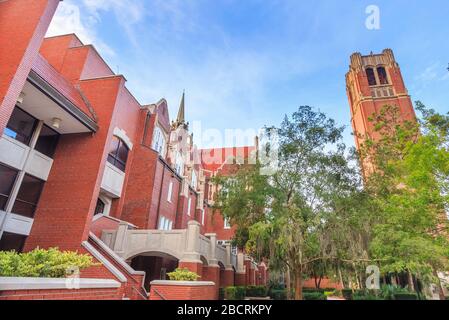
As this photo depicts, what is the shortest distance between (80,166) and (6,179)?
2.85 metres

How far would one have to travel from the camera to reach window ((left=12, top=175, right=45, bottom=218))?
11.7 metres

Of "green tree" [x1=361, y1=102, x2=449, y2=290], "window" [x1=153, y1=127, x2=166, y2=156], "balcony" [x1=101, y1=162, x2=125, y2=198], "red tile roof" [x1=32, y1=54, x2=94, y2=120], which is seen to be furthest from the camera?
"window" [x1=153, y1=127, x2=166, y2=156]

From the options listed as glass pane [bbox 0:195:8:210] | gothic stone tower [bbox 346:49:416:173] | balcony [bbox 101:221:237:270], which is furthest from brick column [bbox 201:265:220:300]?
gothic stone tower [bbox 346:49:416:173]

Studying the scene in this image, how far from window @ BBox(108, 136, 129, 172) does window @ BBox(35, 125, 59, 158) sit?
2.94 metres

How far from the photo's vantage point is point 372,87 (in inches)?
1770

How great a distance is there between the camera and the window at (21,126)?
11484 mm

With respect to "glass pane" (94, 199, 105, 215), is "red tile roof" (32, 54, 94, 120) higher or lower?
higher

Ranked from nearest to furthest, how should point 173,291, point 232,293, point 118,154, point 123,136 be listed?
1. point 173,291
2. point 118,154
3. point 123,136
4. point 232,293

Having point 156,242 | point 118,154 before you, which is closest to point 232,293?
point 156,242

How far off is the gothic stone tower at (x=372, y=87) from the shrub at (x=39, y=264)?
41533 millimetres

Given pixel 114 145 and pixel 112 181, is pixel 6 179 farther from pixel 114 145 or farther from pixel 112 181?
pixel 114 145

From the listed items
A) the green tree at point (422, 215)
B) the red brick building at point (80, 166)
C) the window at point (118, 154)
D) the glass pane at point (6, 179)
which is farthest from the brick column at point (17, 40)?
the green tree at point (422, 215)

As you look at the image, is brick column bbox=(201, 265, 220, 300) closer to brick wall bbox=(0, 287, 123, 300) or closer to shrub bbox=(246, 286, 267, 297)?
shrub bbox=(246, 286, 267, 297)
